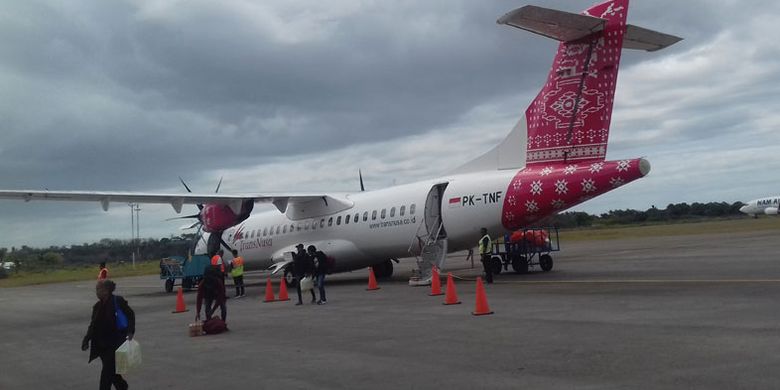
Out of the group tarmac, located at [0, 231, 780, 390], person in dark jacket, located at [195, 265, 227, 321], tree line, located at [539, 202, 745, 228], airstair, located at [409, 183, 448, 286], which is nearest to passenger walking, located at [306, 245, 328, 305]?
tarmac, located at [0, 231, 780, 390]

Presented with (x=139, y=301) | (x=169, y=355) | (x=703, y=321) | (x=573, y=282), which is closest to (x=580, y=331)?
(x=703, y=321)

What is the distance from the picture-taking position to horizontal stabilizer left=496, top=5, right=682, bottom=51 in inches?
661

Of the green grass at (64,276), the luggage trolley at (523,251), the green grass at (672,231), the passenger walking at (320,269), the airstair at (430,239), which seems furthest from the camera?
the green grass at (672,231)

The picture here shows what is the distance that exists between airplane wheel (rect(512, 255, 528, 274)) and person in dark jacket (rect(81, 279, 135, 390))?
18.1 meters

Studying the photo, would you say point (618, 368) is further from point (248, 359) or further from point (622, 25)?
point (622, 25)

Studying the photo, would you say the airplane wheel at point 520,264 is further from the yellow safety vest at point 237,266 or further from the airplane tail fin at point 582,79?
the yellow safety vest at point 237,266

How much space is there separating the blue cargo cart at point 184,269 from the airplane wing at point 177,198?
2.68 m

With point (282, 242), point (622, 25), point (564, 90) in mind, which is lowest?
point (282, 242)

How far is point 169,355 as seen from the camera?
37.8ft

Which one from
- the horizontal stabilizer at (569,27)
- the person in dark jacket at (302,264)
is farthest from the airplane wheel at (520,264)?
the person in dark jacket at (302,264)

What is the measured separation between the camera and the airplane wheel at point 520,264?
2430 cm

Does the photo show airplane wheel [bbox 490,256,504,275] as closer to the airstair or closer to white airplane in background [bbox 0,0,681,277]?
white airplane in background [bbox 0,0,681,277]

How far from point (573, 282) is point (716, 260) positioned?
25.3 feet

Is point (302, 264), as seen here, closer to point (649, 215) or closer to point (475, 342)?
point (475, 342)
